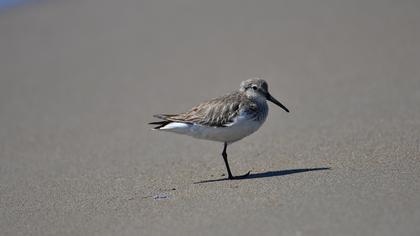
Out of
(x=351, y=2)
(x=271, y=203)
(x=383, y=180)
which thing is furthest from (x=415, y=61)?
(x=271, y=203)

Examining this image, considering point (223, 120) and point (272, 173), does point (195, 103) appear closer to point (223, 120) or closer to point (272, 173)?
point (223, 120)

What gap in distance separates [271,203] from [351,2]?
321 inches

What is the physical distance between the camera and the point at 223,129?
6.63 metres

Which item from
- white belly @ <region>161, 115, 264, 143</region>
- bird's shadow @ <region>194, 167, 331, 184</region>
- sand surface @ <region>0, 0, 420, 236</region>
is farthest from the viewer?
white belly @ <region>161, 115, 264, 143</region>

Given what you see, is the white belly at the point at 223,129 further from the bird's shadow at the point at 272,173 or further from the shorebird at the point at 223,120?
the bird's shadow at the point at 272,173

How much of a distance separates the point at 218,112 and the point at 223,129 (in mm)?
187

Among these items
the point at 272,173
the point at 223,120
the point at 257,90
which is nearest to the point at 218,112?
the point at 223,120

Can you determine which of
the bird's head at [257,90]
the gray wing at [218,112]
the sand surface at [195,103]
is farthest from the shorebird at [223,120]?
the sand surface at [195,103]

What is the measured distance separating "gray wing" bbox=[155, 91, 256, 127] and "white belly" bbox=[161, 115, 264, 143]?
0.05 m

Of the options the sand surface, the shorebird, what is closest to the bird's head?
the shorebird

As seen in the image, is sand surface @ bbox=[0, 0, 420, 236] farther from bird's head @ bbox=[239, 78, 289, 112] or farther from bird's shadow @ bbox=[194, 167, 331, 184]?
bird's head @ bbox=[239, 78, 289, 112]

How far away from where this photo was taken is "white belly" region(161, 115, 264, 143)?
21.7 feet

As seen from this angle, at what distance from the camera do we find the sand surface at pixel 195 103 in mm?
5387

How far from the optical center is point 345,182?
5.75 metres
